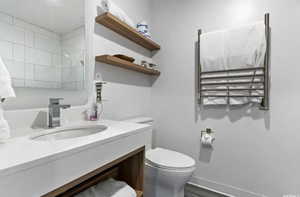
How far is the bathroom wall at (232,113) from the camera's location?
4.19 feet

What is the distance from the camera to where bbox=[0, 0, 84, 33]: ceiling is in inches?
31.6

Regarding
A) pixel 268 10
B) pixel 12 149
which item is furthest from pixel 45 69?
pixel 268 10

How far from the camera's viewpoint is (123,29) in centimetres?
138

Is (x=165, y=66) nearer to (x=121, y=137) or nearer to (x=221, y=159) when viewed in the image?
(x=221, y=159)

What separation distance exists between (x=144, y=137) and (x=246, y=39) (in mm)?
1298

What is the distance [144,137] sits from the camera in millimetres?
902

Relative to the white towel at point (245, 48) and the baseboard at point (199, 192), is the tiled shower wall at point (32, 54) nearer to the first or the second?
the white towel at point (245, 48)

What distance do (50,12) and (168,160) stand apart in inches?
54.5

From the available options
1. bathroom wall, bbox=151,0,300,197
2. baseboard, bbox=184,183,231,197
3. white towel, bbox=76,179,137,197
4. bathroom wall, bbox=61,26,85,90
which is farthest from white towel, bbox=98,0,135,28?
baseboard, bbox=184,183,231,197

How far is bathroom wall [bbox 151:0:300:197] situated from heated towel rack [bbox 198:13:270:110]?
0.07m

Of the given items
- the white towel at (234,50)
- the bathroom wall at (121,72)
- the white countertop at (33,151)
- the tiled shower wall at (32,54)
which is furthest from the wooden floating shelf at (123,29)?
the white countertop at (33,151)

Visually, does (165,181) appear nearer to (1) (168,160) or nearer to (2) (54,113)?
(1) (168,160)

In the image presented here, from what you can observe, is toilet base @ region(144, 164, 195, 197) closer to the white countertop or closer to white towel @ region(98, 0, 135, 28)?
the white countertop

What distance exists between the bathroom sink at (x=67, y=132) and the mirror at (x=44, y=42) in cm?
30
